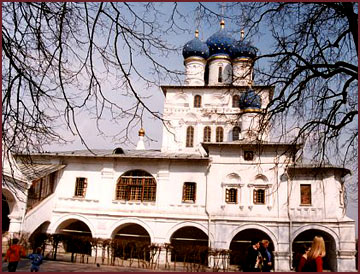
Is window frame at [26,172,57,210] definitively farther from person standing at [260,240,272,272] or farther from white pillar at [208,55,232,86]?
person standing at [260,240,272,272]

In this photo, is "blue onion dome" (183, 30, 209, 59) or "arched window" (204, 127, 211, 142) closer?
"arched window" (204, 127, 211, 142)

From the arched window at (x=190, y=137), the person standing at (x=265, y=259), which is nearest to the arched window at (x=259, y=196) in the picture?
the arched window at (x=190, y=137)

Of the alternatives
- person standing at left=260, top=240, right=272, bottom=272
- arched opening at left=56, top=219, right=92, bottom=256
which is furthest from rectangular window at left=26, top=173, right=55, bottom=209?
person standing at left=260, top=240, right=272, bottom=272

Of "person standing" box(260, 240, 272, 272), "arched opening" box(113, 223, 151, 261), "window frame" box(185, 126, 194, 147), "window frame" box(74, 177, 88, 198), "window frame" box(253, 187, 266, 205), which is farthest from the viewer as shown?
"window frame" box(185, 126, 194, 147)

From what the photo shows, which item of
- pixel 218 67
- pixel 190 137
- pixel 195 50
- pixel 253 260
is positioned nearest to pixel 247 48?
pixel 253 260

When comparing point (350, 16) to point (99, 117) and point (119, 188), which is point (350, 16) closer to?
point (99, 117)

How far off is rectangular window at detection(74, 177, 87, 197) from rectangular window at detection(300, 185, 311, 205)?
11074 mm

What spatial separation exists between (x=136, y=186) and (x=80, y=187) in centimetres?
308

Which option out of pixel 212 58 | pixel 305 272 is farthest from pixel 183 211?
pixel 305 272

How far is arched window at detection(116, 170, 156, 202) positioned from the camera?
19531 millimetres

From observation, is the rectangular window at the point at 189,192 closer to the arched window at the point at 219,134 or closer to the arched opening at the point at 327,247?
the arched window at the point at 219,134

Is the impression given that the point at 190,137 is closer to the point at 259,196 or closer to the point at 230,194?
the point at 230,194

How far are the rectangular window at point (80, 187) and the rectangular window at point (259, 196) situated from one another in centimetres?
887

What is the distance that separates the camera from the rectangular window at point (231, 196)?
18906mm
